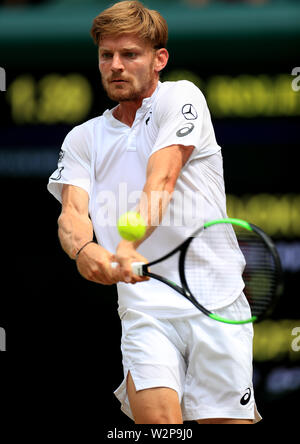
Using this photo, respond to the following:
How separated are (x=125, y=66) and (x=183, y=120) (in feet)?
1.12

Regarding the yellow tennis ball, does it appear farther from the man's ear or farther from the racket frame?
the man's ear

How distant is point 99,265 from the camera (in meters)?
3.51

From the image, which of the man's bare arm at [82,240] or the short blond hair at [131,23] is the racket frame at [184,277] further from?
the short blond hair at [131,23]

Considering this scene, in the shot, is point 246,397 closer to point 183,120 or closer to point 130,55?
point 183,120

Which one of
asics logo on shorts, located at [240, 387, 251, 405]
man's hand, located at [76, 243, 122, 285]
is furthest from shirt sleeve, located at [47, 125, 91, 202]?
asics logo on shorts, located at [240, 387, 251, 405]

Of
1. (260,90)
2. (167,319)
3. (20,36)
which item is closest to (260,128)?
(260,90)

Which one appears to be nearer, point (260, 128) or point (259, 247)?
point (259, 247)

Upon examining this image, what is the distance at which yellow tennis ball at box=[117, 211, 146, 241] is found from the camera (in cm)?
340

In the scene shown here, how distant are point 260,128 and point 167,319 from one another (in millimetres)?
1658

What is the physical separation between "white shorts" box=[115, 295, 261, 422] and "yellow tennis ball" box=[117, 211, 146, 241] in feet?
1.53

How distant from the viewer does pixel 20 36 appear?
5137 millimetres

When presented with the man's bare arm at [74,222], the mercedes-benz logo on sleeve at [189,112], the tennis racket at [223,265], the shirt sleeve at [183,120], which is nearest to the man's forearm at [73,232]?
the man's bare arm at [74,222]
